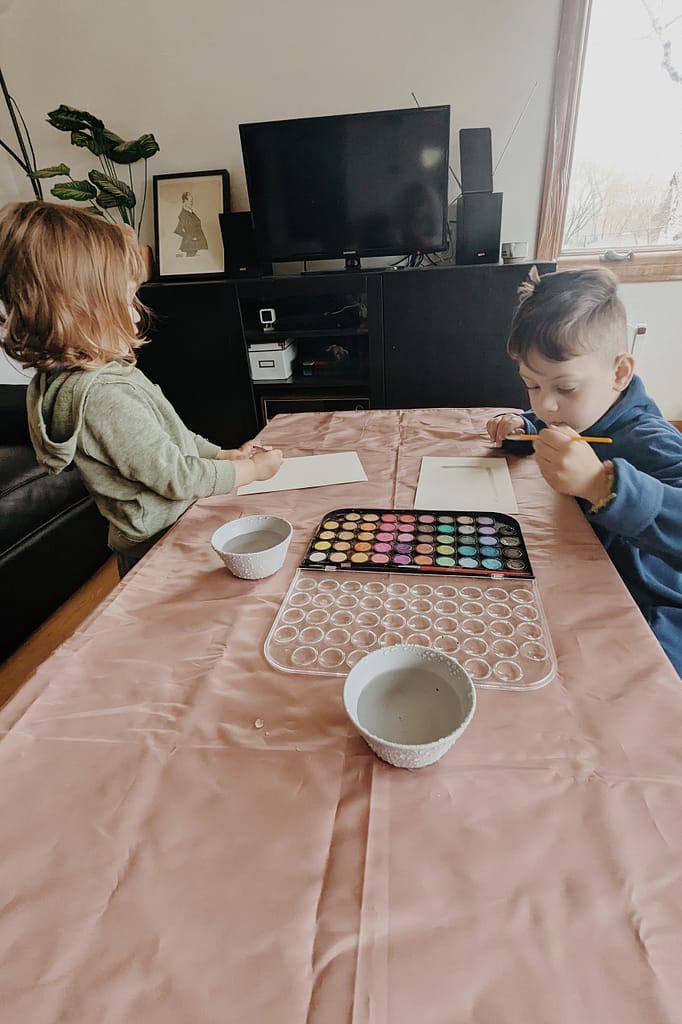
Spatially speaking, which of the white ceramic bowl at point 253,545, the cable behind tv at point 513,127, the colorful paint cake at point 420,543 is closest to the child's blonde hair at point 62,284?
the white ceramic bowl at point 253,545

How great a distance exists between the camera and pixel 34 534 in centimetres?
162

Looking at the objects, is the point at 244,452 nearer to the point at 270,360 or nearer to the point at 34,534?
the point at 34,534

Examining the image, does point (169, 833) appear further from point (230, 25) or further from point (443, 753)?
point (230, 25)

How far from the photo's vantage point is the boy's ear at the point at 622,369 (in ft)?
2.91

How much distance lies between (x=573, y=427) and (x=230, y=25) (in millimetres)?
2503

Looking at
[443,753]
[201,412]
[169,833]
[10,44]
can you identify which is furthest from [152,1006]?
[10,44]

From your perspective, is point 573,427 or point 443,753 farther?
point 573,427

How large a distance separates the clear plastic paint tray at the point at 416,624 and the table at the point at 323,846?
0.07 feet

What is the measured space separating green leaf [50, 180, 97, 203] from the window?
2.01 m

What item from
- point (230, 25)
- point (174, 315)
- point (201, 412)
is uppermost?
point (230, 25)

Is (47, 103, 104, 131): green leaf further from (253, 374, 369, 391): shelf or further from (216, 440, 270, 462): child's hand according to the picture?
(216, 440, 270, 462): child's hand

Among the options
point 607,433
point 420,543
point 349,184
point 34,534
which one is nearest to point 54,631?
point 34,534

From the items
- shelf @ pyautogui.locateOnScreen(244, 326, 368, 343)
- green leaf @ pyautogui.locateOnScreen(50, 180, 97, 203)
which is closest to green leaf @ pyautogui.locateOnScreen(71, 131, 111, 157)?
green leaf @ pyautogui.locateOnScreen(50, 180, 97, 203)

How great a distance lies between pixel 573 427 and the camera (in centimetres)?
93
